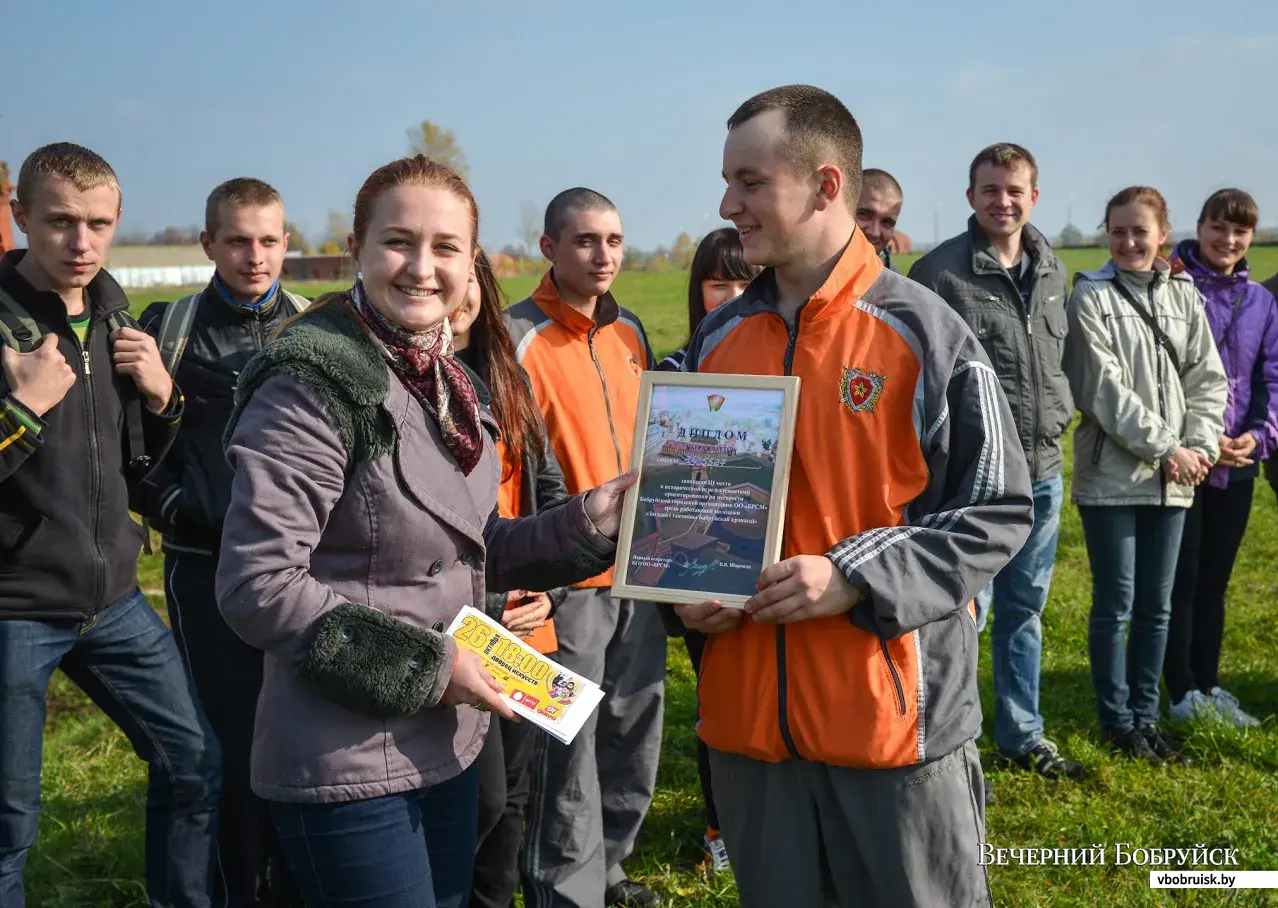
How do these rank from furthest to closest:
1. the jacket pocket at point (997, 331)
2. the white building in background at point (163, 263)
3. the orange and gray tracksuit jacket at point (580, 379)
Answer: the white building in background at point (163, 263), the jacket pocket at point (997, 331), the orange and gray tracksuit jacket at point (580, 379)

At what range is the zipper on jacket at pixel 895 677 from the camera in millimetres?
2607

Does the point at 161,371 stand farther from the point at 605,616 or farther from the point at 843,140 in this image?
the point at 843,140

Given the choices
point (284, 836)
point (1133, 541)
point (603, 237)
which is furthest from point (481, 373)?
point (1133, 541)

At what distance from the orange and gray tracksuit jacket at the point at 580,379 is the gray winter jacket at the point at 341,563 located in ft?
6.58

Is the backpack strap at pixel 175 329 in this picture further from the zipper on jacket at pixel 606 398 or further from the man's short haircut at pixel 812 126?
the man's short haircut at pixel 812 126

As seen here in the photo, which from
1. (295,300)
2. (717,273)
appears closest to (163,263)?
(295,300)

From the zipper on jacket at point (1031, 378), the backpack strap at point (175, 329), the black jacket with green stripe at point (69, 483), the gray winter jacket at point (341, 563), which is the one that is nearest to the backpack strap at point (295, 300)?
the backpack strap at point (175, 329)

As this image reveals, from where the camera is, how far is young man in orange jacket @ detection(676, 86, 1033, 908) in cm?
260

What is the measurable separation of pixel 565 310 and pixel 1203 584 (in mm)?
3983

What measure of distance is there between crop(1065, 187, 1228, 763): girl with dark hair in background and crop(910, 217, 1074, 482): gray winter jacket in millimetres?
290

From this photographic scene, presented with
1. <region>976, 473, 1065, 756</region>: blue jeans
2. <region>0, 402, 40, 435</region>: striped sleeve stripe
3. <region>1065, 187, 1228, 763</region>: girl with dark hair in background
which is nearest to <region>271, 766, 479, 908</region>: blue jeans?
<region>0, 402, 40, 435</region>: striped sleeve stripe

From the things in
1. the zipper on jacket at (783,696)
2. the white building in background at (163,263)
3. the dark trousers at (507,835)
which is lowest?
the dark trousers at (507,835)

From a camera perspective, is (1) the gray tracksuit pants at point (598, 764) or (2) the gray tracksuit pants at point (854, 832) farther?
(1) the gray tracksuit pants at point (598, 764)

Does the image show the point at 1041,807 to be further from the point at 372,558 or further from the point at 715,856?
the point at 372,558
